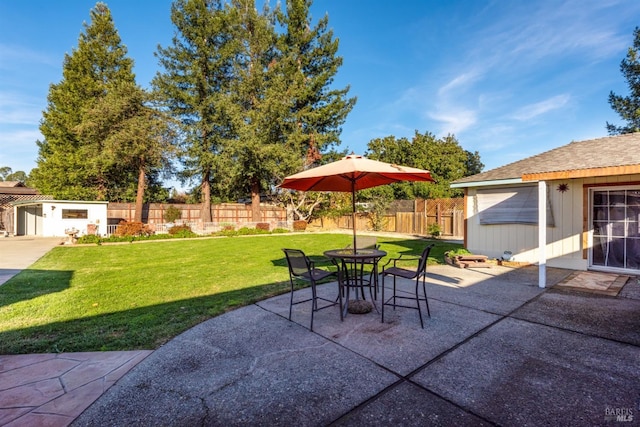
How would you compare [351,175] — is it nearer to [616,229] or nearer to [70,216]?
[616,229]

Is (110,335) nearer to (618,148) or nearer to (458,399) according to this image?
(458,399)

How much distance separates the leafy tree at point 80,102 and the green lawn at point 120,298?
17.7 meters

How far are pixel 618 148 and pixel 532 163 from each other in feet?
5.43

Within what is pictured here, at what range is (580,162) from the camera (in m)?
6.19

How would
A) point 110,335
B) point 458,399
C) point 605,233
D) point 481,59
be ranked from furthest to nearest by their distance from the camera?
point 481,59, point 605,233, point 110,335, point 458,399

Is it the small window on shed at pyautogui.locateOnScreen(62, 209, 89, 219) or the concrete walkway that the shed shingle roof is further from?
the small window on shed at pyautogui.locateOnScreen(62, 209, 89, 219)

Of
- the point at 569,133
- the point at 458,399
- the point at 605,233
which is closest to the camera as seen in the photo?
the point at 458,399

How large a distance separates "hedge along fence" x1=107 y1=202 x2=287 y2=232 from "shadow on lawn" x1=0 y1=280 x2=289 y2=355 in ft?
53.8

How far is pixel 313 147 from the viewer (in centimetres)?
2380

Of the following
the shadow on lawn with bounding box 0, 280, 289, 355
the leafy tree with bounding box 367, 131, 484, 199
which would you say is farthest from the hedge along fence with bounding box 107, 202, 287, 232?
the shadow on lawn with bounding box 0, 280, 289, 355

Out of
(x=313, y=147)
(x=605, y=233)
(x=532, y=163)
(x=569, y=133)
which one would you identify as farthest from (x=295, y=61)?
(x=605, y=233)

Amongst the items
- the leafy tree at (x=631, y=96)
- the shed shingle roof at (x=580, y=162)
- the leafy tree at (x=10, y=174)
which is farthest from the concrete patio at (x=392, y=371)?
the leafy tree at (x=10, y=174)

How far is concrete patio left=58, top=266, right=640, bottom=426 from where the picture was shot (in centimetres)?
206

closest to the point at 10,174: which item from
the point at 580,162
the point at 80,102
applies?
the point at 80,102
